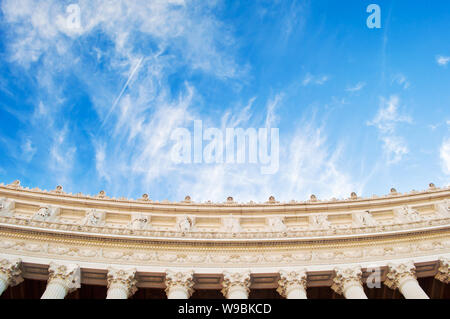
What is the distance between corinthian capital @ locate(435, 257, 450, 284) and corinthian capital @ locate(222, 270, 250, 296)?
12255 millimetres

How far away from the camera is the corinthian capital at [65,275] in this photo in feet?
73.5

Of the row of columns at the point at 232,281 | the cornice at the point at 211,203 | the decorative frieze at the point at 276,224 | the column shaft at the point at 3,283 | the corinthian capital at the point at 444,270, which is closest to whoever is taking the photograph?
the column shaft at the point at 3,283

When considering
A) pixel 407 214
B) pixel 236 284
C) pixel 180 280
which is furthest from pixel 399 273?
pixel 180 280

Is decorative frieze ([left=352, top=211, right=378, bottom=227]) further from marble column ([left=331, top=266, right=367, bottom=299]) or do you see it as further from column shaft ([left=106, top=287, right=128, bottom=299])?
column shaft ([left=106, top=287, right=128, bottom=299])

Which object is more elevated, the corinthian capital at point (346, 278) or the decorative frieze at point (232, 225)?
the decorative frieze at point (232, 225)

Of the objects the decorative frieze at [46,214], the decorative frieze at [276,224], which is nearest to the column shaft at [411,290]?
the decorative frieze at [276,224]

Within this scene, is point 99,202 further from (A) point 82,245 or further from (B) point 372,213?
(B) point 372,213

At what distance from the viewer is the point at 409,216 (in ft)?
96.0

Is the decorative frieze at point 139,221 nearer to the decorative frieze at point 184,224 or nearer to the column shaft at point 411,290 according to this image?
the decorative frieze at point 184,224

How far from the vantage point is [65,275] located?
2259 centimetres

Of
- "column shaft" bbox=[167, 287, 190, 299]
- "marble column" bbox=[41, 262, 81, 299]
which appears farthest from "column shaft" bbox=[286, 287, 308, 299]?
"marble column" bbox=[41, 262, 81, 299]

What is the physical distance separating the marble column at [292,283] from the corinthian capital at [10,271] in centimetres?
1563
